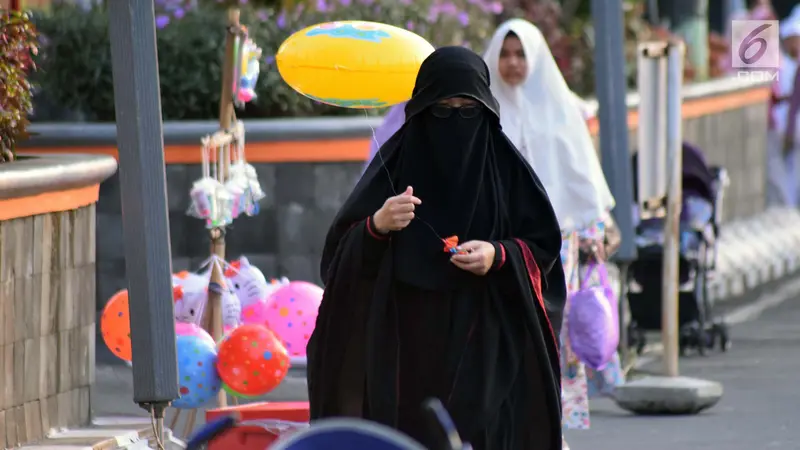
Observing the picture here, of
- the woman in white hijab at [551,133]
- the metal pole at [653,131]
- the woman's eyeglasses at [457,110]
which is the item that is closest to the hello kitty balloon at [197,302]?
the woman in white hijab at [551,133]

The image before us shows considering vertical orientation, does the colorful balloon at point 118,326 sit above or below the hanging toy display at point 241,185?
below

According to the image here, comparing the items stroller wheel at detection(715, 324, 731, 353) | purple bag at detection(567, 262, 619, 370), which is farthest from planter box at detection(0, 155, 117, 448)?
stroller wheel at detection(715, 324, 731, 353)

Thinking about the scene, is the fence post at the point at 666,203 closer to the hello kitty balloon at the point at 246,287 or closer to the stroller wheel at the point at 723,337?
the hello kitty balloon at the point at 246,287

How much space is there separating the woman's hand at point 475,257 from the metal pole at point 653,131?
475 centimetres

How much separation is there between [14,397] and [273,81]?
483cm

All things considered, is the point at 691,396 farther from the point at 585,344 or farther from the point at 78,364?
the point at 78,364

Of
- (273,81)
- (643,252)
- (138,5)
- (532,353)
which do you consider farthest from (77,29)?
(532,353)

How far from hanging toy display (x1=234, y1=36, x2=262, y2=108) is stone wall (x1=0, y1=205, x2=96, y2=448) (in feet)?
2.69

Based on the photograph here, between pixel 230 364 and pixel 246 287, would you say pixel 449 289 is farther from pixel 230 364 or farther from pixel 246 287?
pixel 246 287

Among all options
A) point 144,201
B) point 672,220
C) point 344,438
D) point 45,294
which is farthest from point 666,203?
point 344,438

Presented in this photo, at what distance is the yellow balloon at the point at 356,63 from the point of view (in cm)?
702

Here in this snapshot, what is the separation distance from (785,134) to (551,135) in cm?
1093

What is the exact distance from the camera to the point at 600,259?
32.3 ft

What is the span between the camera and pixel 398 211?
5.79 metres
